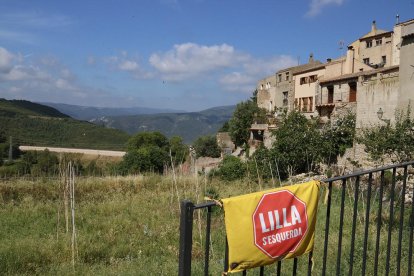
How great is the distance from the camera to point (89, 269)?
584 centimetres

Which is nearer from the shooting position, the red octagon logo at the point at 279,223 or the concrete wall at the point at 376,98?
the red octagon logo at the point at 279,223

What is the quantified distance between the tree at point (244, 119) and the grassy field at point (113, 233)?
25287 mm

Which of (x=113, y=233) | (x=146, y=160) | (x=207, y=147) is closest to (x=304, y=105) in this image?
(x=207, y=147)

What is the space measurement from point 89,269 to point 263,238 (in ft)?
14.4

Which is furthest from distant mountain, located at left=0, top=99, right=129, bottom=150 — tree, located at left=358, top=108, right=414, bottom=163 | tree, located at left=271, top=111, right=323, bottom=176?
tree, located at left=358, top=108, right=414, bottom=163

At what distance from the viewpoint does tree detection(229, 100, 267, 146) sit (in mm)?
38688

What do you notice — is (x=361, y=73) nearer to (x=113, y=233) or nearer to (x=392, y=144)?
(x=392, y=144)

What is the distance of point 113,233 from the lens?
7980 mm

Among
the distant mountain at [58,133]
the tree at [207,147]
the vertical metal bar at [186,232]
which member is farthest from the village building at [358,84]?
the distant mountain at [58,133]

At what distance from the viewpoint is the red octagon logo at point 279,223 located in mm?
2219

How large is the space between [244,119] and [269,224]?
121ft

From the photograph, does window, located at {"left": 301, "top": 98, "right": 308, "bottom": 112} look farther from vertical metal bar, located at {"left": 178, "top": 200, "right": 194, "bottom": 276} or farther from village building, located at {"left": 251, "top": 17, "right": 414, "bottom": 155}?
vertical metal bar, located at {"left": 178, "top": 200, "right": 194, "bottom": 276}

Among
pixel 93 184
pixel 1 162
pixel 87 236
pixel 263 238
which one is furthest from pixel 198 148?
pixel 263 238

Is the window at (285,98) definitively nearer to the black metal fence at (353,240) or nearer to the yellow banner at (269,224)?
the black metal fence at (353,240)
